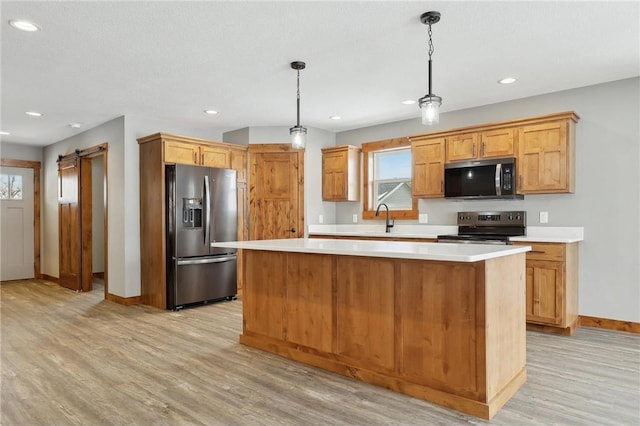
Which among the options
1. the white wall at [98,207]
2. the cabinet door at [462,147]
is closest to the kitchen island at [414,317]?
the cabinet door at [462,147]

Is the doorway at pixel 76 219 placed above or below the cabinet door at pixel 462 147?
below

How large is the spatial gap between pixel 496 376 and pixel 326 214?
421 cm

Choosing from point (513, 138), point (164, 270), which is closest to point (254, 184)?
point (164, 270)

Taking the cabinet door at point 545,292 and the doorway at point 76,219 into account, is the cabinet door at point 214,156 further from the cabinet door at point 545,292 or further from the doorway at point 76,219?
the cabinet door at point 545,292

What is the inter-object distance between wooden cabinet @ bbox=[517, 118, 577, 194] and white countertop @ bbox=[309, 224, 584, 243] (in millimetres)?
464

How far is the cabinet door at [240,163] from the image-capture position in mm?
5809

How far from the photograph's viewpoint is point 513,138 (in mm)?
4414

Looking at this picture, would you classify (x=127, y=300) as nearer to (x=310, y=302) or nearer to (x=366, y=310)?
(x=310, y=302)

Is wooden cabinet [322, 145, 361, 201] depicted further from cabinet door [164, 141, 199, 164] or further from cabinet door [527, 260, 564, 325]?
cabinet door [527, 260, 564, 325]

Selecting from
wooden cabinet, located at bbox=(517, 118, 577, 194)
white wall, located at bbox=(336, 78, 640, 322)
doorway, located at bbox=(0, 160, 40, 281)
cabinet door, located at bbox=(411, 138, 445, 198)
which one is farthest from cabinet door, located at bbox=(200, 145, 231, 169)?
doorway, located at bbox=(0, 160, 40, 281)

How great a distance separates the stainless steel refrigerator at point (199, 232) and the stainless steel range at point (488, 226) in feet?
9.18

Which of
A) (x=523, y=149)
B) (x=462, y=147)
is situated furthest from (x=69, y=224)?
(x=523, y=149)

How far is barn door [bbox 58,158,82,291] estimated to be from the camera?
6336 mm

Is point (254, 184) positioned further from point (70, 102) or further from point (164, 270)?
point (70, 102)
